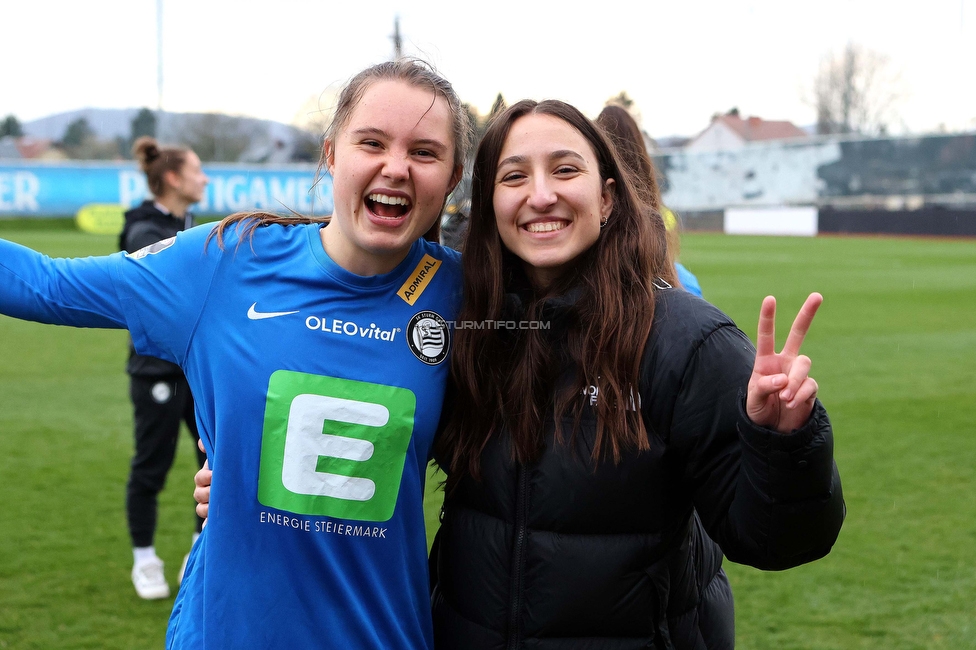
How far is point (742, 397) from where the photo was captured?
1.64 metres

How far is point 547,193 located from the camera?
1921mm

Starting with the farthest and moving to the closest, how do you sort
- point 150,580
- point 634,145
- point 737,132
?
point 737,132 → point 150,580 → point 634,145

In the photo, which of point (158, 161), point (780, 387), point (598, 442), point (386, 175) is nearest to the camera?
point (780, 387)

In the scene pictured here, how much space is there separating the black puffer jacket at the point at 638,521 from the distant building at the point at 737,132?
45330 mm

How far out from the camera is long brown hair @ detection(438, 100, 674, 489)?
5.94 feet

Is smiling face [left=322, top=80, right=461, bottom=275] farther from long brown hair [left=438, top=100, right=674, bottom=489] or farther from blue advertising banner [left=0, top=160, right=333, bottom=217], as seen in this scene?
blue advertising banner [left=0, top=160, right=333, bottom=217]

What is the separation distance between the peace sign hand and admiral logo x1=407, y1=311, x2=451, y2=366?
2.26 ft

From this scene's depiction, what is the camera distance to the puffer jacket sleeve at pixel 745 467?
5.25 feet

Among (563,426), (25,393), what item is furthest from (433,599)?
(25,393)

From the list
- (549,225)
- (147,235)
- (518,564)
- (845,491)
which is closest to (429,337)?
(549,225)

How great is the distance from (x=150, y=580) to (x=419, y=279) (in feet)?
10.3

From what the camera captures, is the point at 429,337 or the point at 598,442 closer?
the point at 598,442

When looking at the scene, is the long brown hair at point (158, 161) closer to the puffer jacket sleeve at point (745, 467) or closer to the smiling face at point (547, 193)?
the smiling face at point (547, 193)

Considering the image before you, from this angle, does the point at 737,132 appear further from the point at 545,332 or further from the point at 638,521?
the point at 638,521
